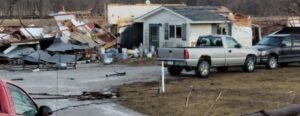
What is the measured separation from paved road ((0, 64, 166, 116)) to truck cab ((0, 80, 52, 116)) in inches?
293

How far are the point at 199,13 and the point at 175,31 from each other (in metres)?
2.00

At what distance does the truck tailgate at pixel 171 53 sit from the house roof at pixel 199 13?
13906 mm

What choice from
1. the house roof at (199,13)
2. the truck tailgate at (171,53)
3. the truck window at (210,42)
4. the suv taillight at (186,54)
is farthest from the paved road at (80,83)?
the house roof at (199,13)

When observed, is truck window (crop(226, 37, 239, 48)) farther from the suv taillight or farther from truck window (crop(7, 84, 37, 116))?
truck window (crop(7, 84, 37, 116))

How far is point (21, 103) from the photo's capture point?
7.54 m

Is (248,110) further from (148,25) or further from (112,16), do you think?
(112,16)

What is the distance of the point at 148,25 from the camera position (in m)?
42.1

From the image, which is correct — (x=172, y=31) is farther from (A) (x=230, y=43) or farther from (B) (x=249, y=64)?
(A) (x=230, y=43)

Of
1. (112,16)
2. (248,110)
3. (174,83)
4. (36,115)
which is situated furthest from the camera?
(112,16)

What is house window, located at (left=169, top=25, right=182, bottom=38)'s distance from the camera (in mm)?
39625

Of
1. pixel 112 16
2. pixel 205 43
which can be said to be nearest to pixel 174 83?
pixel 205 43

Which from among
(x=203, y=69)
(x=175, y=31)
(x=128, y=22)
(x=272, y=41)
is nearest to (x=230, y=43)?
(x=203, y=69)

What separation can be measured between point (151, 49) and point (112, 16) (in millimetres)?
7551

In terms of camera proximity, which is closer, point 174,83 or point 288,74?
point 174,83
